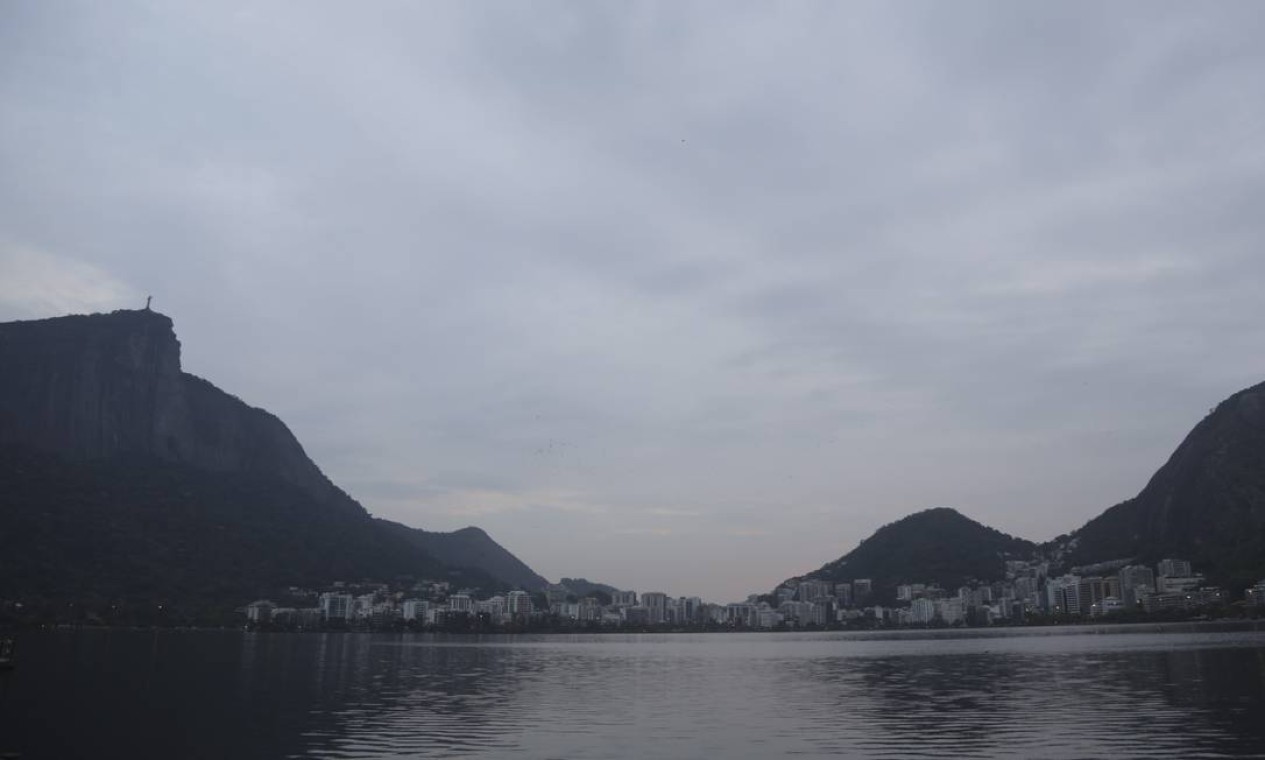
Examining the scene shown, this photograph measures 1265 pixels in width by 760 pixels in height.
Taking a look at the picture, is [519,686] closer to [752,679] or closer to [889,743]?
[752,679]

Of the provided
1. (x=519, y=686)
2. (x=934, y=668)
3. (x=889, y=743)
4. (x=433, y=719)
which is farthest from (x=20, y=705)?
(x=934, y=668)

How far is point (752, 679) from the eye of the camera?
63281 mm

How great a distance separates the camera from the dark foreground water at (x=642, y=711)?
29.0 meters

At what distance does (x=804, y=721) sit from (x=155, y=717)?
85.0 feet

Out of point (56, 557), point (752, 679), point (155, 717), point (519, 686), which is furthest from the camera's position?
point (56, 557)

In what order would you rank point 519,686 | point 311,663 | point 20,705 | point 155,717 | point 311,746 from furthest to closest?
point 311,663
point 519,686
point 20,705
point 155,717
point 311,746

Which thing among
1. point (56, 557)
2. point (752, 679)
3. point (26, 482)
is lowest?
point (752, 679)

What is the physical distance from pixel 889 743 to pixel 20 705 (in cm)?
3566

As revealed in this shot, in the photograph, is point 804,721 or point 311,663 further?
point 311,663

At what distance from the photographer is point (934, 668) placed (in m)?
69.6

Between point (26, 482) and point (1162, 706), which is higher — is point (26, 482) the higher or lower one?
the higher one

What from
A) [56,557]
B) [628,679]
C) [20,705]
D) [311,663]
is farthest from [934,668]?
[56,557]

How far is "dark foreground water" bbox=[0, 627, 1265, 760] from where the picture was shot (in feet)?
95.3

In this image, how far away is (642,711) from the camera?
1634 inches
